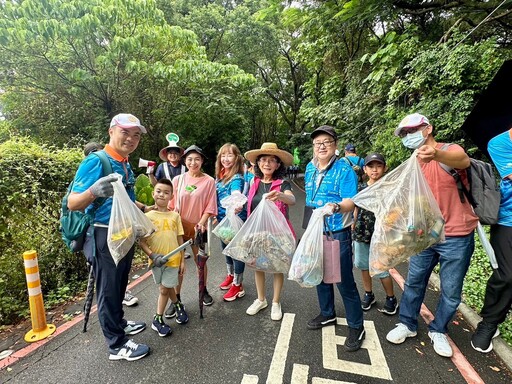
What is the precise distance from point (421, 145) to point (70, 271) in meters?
4.77

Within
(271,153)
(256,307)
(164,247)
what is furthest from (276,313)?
(271,153)

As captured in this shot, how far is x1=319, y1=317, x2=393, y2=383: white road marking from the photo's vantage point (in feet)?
7.20

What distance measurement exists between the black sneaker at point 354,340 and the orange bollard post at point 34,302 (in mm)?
3121

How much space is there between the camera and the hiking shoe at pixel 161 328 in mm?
2699

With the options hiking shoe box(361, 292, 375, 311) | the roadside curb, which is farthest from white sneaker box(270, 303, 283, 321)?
the roadside curb

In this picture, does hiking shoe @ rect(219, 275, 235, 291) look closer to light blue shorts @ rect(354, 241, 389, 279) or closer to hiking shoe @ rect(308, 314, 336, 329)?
hiking shoe @ rect(308, 314, 336, 329)

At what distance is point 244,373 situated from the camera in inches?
87.2

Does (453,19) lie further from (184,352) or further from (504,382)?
(184,352)

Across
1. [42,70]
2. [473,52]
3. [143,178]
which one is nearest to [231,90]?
[42,70]

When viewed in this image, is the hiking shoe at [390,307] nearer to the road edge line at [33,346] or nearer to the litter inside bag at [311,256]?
the litter inside bag at [311,256]

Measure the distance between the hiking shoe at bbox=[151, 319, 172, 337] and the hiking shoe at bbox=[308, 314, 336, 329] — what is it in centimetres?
151

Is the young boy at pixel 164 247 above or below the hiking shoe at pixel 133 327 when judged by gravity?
above

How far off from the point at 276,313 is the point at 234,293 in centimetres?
71

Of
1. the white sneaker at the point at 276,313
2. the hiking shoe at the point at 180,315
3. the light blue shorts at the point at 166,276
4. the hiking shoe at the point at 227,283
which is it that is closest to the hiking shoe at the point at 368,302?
the white sneaker at the point at 276,313
